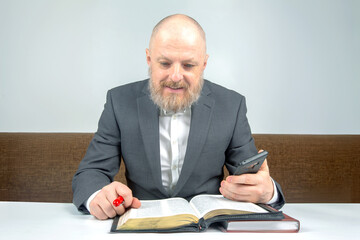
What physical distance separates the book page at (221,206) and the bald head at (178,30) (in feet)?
2.25

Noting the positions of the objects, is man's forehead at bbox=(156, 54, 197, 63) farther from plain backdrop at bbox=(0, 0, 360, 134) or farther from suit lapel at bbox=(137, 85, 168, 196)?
plain backdrop at bbox=(0, 0, 360, 134)

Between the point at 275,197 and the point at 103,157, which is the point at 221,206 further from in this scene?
the point at 103,157

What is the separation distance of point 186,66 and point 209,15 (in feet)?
3.39

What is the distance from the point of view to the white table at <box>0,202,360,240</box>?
1100mm

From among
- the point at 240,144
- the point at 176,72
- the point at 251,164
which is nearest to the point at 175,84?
the point at 176,72

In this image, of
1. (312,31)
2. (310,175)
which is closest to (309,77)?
(312,31)

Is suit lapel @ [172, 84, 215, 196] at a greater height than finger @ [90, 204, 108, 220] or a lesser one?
greater

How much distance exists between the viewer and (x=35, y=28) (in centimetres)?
260

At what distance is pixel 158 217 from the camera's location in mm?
1166

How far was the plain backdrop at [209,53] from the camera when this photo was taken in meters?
2.61

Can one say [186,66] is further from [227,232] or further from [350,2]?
[350,2]

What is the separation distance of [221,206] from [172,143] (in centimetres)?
69

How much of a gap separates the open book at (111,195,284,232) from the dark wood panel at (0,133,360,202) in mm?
1272

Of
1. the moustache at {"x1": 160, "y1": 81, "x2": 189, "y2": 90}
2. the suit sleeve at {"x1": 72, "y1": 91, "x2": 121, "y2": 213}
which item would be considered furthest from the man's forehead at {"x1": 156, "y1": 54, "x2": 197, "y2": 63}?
the suit sleeve at {"x1": 72, "y1": 91, "x2": 121, "y2": 213}
